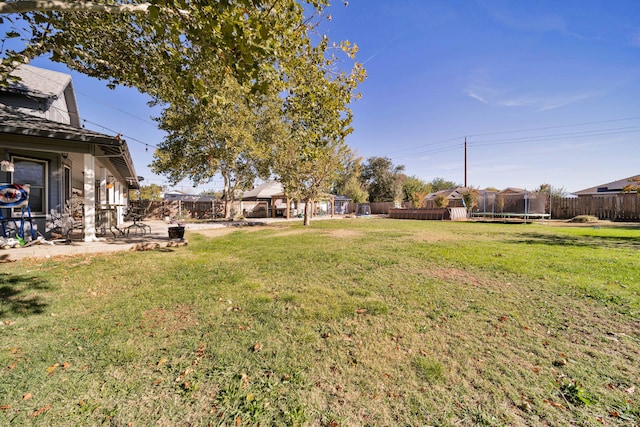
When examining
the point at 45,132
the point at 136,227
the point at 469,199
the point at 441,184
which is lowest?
the point at 136,227

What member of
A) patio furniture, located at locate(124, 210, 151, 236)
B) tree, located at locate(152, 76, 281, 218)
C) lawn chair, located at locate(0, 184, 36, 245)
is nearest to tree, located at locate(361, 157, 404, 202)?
tree, located at locate(152, 76, 281, 218)

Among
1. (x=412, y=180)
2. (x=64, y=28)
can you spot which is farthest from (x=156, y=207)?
(x=412, y=180)

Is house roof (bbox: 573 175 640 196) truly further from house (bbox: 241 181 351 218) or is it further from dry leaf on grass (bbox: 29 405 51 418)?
dry leaf on grass (bbox: 29 405 51 418)

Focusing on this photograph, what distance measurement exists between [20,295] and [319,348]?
4.55m

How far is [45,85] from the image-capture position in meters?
9.94

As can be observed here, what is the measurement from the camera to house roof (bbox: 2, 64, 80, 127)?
349 inches

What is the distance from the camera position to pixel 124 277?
4.88 m

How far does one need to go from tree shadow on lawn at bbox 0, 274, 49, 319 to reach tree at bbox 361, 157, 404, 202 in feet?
144

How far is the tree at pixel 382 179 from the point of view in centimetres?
4650

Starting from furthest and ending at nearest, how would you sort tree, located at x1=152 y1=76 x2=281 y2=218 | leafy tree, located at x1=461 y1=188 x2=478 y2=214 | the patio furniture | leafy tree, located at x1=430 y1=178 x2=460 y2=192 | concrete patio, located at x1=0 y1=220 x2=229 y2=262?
leafy tree, located at x1=430 y1=178 x2=460 y2=192, leafy tree, located at x1=461 y1=188 x2=478 y2=214, tree, located at x1=152 y1=76 x2=281 y2=218, the patio furniture, concrete patio, located at x1=0 y1=220 x2=229 y2=262

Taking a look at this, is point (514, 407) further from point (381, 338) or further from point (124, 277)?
point (124, 277)

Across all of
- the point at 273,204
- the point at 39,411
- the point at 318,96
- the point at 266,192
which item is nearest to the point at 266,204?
the point at 273,204

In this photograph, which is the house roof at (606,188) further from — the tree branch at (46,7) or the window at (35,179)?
the window at (35,179)

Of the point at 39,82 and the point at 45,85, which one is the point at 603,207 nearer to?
the point at 45,85
